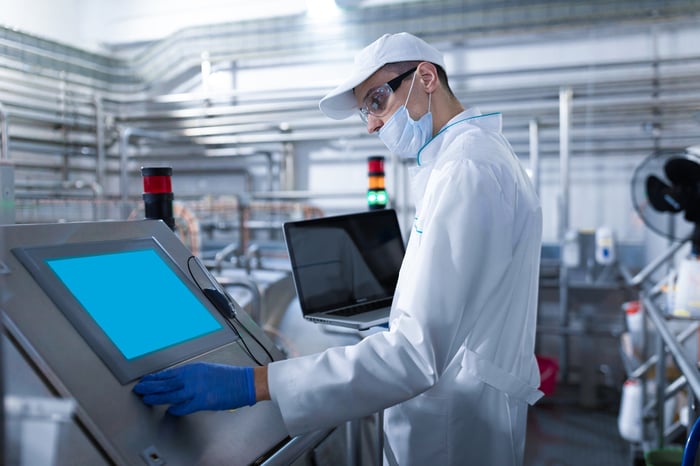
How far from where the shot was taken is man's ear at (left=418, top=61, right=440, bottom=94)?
3.01ft

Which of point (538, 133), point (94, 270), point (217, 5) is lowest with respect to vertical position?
point (94, 270)

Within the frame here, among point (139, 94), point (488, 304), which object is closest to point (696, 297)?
point (488, 304)

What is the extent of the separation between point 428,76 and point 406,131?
0.10m

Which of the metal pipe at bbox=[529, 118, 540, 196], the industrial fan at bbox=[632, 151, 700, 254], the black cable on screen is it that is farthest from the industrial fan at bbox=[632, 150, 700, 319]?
the black cable on screen

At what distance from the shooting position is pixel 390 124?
966 millimetres

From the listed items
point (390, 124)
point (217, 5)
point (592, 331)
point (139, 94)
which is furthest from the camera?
point (139, 94)

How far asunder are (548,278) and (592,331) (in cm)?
35

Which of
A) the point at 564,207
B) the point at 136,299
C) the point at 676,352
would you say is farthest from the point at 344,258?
the point at 564,207

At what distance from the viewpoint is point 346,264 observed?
1161 millimetres

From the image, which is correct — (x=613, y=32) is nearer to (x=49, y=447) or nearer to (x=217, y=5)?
(x=217, y=5)

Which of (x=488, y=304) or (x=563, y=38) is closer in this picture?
(x=488, y=304)

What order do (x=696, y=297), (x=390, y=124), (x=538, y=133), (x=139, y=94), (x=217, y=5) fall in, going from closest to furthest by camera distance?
(x=390, y=124), (x=696, y=297), (x=538, y=133), (x=217, y=5), (x=139, y=94)

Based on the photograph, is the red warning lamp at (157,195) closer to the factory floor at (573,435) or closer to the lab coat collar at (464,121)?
the lab coat collar at (464,121)

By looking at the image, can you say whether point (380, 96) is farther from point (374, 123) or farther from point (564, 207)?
point (564, 207)
